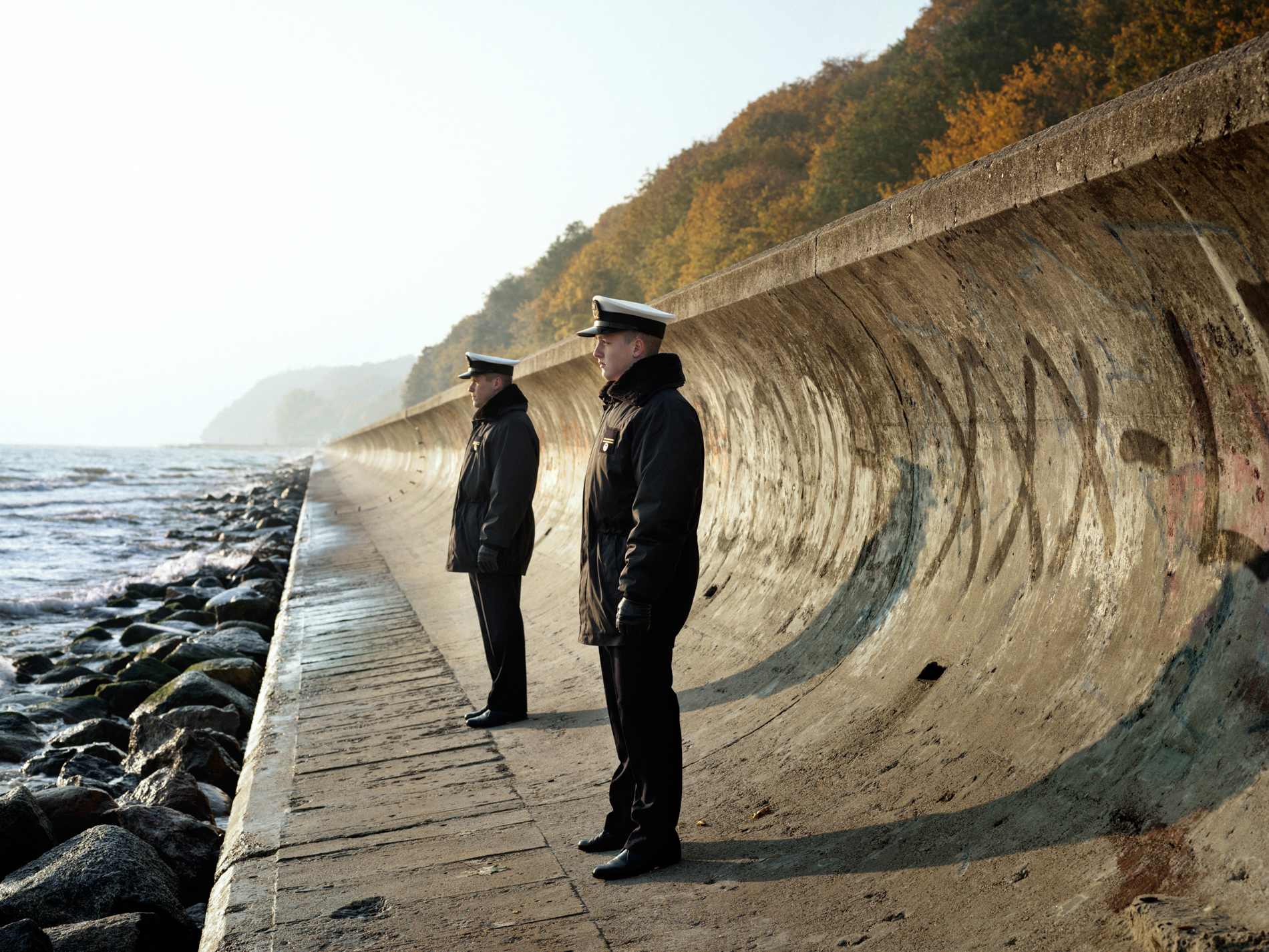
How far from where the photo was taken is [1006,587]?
3609mm

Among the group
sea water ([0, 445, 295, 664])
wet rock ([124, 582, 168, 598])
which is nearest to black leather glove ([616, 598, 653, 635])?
sea water ([0, 445, 295, 664])

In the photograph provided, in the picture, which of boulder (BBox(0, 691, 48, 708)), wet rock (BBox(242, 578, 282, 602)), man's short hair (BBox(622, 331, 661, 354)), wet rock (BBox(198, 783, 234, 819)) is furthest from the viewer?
wet rock (BBox(242, 578, 282, 602))

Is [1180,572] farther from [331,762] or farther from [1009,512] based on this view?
[331,762]

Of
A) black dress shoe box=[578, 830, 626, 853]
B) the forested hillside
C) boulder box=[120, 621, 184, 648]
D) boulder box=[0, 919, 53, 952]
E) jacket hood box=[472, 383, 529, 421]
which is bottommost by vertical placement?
boulder box=[120, 621, 184, 648]

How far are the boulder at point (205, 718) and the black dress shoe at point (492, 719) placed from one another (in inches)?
95.8

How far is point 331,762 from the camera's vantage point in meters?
4.77

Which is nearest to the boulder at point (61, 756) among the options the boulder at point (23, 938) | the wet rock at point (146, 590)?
the boulder at point (23, 938)

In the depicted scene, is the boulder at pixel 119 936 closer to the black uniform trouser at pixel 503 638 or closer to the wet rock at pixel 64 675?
the black uniform trouser at pixel 503 638

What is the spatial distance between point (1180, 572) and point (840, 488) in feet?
7.21

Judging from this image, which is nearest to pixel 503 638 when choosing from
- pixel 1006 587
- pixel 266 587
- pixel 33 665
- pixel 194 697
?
pixel 1006 587

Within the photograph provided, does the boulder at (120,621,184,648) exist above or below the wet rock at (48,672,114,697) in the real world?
below

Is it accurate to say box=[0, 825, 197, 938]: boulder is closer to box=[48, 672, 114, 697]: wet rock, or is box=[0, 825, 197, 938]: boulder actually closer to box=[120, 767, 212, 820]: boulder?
box=[120, 767, 212, 820]: boulder

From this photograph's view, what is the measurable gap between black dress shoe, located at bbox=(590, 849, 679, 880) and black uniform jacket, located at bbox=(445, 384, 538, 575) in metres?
2.32

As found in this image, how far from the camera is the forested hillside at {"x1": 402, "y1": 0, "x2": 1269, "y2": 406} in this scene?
119 feet
